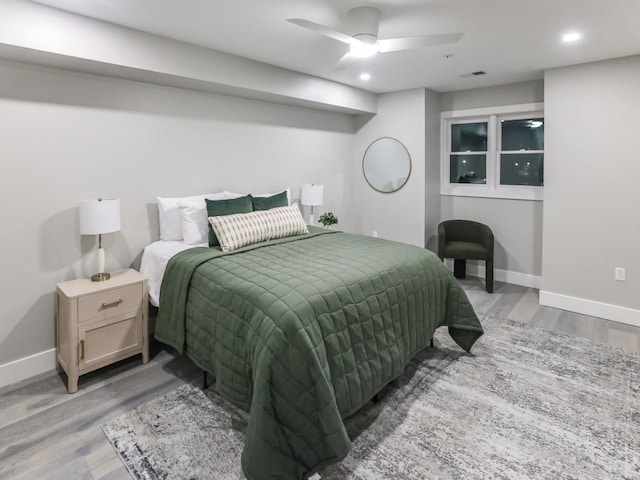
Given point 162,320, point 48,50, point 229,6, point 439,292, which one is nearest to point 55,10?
point 48,50

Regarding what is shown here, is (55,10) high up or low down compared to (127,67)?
up

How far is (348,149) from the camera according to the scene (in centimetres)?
542

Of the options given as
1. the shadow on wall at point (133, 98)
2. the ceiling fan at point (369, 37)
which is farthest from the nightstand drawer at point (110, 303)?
the ceiling fan at point (369, 37)

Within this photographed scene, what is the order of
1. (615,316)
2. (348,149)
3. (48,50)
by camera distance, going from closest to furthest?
(48,50), (615,316), (348,149)

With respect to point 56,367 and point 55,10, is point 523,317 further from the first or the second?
point 55,10

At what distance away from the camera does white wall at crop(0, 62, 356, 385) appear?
2617 millimetres

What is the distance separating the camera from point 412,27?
2725 millimetres

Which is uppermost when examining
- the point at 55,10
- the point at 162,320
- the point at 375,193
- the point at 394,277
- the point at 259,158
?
the point at 55,10

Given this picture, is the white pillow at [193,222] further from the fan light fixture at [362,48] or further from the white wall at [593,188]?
the white wall at [593,188]

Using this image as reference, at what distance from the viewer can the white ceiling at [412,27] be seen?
238cm

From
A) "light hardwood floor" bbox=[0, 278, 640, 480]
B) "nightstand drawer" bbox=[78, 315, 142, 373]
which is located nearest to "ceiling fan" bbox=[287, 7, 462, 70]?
"nightstand drawer" bbox=[78, 315, 142, 373]

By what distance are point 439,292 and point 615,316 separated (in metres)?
2.13

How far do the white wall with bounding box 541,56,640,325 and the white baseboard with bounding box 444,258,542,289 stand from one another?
24.2 inches

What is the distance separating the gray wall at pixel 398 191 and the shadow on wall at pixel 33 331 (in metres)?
3.64
